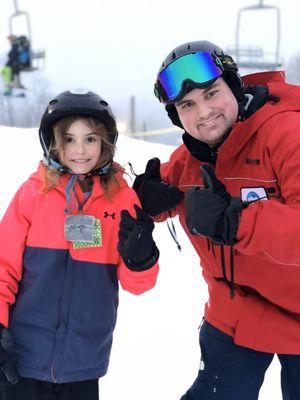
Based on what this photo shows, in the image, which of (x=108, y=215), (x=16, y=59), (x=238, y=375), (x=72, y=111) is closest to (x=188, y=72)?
(x=72, y=111)

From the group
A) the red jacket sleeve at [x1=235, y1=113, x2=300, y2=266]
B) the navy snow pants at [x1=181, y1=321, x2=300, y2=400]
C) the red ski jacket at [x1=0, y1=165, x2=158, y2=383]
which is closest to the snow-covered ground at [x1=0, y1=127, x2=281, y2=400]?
A: the navy snow pants at [x1=181, y1=321, x2=300, y2=400]

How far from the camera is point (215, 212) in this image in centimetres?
167

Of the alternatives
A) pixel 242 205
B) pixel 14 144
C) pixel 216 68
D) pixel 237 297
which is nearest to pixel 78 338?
pixel 237 297

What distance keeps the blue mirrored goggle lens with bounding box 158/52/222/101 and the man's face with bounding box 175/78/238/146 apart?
0.04 m

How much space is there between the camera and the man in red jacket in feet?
5.78

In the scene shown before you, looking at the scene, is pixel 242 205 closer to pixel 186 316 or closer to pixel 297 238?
pixel 297 238

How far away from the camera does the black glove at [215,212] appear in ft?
5.47

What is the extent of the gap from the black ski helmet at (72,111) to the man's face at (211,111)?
0.35m

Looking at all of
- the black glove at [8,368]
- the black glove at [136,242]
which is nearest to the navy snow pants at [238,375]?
the black glove at [136,242]

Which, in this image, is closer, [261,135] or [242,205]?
[242,205]

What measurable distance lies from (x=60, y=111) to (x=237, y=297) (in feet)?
3.58

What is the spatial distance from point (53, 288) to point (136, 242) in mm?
399

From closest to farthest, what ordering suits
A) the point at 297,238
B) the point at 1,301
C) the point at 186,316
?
the point at 297,238 < the point at 1,301 < the point at 186,316

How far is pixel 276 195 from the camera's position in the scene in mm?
1888
